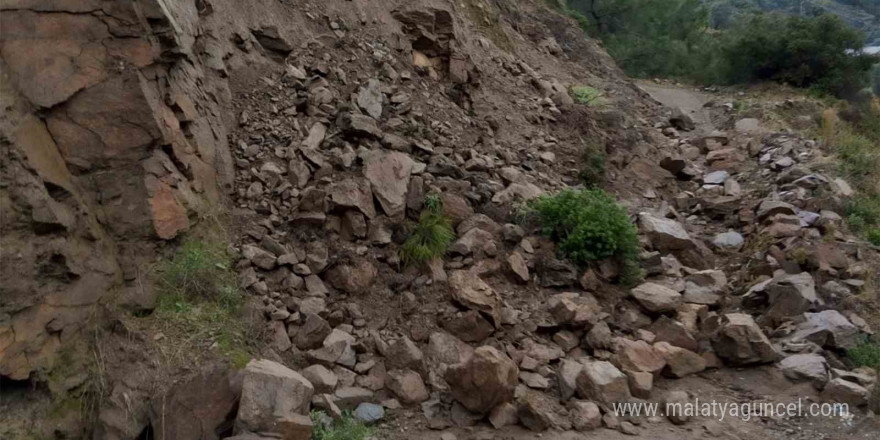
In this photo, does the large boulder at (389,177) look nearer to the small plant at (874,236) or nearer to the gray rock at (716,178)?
the gray rock at (716,178)

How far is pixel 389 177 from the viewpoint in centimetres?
546

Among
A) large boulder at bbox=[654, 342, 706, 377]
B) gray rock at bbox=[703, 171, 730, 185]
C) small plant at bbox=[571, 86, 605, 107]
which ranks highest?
small plant at bbox=[571, 86, 605, 107]

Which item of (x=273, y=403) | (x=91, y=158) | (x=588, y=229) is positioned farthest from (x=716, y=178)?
(x=91, y=158)

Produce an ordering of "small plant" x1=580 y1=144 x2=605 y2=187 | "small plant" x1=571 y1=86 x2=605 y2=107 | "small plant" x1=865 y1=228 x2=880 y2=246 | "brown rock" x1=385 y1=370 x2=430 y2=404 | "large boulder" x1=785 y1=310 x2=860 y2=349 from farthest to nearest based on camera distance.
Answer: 1. "small plant" x1=571 y1=86 x2=605 y2=107
2. "small plant" x1=580 y1=144 x2=605 y2=187
3. "small plant" x1=865 y1=228 x2=880 y2=246
4. "large boulder" x1=785 y1=310 x2=860 y2=349
5. "brown rock" x1=385 y1=370 x2=430 y2=404

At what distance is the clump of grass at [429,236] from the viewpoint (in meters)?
5.16

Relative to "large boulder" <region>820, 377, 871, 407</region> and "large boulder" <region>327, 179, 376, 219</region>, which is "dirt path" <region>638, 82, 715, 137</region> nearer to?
"large boulder" <region>820, 377, 871, 407</region>

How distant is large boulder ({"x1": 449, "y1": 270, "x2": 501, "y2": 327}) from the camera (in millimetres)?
4906

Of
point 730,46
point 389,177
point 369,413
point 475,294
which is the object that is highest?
point 730,46

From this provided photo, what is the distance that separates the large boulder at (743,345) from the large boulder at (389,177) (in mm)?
2647

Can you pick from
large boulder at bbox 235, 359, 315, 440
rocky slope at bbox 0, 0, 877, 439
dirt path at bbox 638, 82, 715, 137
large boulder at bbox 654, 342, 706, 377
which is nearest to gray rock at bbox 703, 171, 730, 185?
rocky slope at bbox 0, 0, 877, 439

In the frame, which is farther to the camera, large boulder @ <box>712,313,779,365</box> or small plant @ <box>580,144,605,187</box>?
small plant @ <box>580,144,605,187</box>

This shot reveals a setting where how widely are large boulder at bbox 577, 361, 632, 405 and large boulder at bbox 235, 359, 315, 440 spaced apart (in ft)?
5.91

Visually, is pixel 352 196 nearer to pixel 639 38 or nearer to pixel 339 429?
pixel 339 429

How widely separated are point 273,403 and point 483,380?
49.7 inches
